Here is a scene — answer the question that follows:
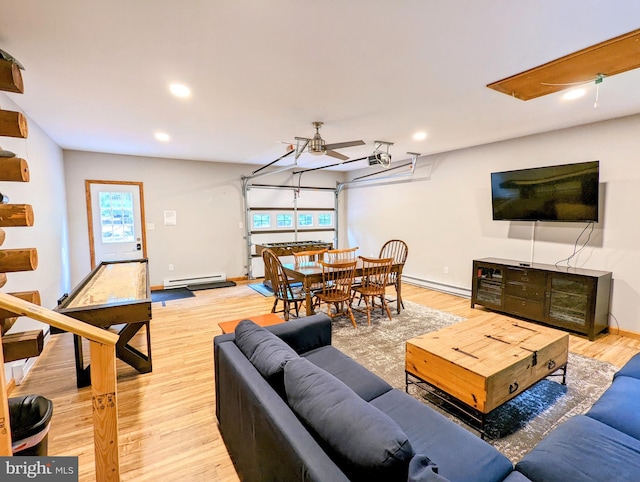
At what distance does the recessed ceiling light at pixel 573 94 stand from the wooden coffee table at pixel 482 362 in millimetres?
2160

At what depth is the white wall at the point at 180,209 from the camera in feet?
17.1

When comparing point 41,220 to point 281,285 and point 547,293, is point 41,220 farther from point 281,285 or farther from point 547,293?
point 547,293

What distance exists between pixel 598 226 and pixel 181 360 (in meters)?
5.10

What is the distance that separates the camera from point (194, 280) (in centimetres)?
621

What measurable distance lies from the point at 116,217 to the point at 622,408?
6.72 meters

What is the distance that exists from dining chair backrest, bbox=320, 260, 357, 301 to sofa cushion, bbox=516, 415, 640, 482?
101 inches

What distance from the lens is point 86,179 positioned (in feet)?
17.2

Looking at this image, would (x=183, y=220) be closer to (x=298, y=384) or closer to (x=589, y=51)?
(x=298, y=384)

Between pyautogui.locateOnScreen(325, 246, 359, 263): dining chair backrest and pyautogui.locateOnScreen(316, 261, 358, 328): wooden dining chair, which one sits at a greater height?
pyautogui.locateOnScreen(325, 246, 359, 263): dining chair backrest

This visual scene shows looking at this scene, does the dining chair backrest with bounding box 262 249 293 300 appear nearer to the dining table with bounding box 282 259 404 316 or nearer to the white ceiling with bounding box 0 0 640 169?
the dining table with bounding box 282 259 404 316

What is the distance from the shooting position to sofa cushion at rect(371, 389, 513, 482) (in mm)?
1193

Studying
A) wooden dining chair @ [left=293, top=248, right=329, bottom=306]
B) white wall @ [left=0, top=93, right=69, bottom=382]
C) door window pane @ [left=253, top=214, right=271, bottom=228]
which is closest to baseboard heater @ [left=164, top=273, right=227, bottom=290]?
door window pane @ [left=253, top=214, right=271, bottom=228]

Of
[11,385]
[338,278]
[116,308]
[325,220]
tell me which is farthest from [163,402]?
[325,220]

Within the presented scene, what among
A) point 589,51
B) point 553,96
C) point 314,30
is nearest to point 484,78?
point 589,51
